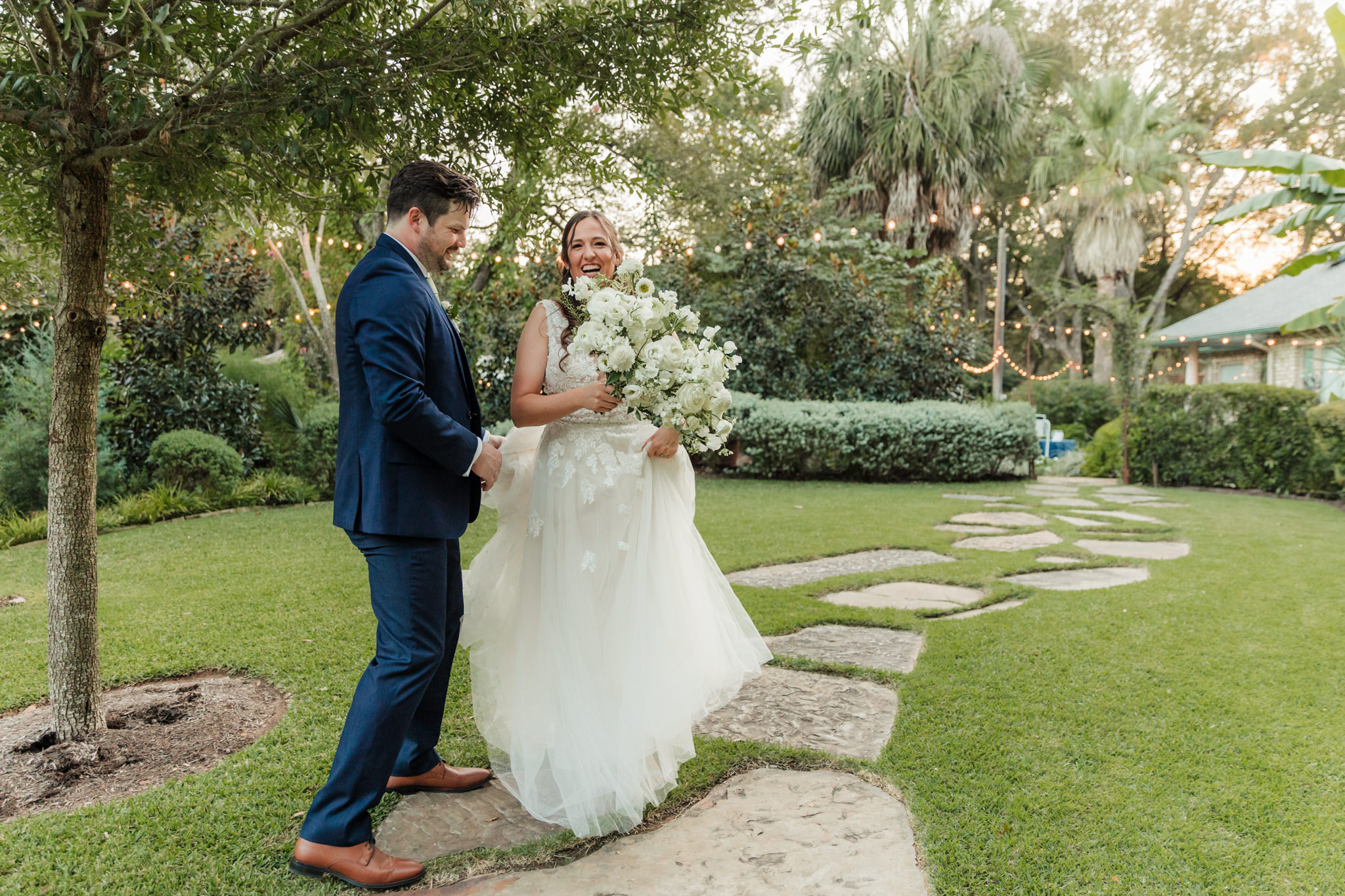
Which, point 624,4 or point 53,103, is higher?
point 624,4

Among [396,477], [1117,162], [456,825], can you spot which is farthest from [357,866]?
[1117,162]

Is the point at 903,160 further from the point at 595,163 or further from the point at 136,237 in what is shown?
the point at 136,237

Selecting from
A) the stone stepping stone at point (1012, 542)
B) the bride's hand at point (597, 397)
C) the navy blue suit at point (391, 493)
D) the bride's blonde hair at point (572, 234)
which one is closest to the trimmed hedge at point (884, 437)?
the stone stepping stone at point (1012, 542)

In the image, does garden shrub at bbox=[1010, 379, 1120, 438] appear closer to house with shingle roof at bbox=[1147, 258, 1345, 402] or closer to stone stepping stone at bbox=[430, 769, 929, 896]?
house with shingle roof at bbox=[1147, 258, 1345, 402]

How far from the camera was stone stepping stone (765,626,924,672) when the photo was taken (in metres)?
4.23

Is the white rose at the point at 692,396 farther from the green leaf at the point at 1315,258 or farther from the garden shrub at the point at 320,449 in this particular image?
the garden shrub at the point at 320,449

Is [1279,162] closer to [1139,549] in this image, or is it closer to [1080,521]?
[1139,549]

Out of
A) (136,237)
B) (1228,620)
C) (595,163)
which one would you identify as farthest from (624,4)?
(1228,620)

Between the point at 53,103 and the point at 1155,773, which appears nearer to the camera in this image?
the point at 53,103

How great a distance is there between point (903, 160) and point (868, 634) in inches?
594

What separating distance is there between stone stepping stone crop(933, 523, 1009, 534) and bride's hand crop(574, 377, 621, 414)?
6233mm

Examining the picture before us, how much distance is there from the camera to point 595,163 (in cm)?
394

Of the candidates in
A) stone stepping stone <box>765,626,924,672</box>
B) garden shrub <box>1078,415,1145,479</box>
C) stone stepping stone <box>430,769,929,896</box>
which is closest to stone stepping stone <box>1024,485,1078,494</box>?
garden shrub <box>1078,415,1145,479</box>

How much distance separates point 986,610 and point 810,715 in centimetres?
226
